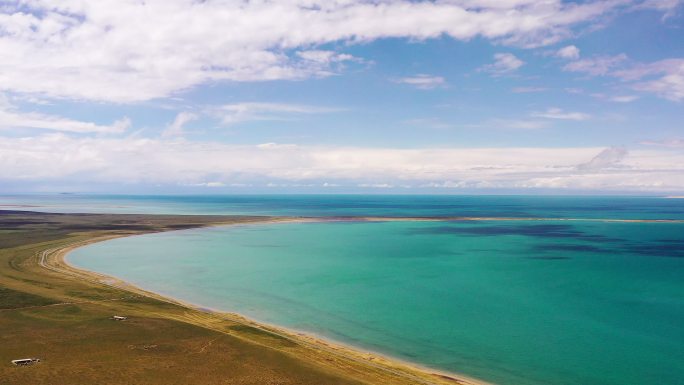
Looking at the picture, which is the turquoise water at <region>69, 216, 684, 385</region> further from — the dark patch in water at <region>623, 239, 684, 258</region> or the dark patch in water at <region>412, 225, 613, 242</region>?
the dark patch in water at <region>412, 225, 613, 242</region>

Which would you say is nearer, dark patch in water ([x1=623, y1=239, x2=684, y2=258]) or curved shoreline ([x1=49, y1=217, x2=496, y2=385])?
curved shoreline ([x1=49, y1=217, x2=496, y2=385])

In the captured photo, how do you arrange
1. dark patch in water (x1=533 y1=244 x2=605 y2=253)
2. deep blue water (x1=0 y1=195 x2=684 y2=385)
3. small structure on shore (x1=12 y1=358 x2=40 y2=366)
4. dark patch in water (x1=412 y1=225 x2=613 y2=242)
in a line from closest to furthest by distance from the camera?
small structure on shore (x1=12 y1=358 x2=40 y2=366) → deep blue water (x1=0 y1=195 x2=684 y2=385) → dark patch in water (x1=533 y1=244 x2=605 y2=253) → dark patch in water (x1=412 y1=225 x2=613 y2=242)

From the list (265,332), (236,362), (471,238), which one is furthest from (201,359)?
(471,238)

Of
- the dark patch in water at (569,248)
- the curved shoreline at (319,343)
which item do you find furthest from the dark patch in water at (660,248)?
the curved shoreline at (319,343)

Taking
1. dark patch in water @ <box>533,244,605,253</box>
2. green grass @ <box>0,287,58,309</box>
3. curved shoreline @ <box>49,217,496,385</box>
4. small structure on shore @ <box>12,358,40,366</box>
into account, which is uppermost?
green grass @ <box>0,287,58,309</box>

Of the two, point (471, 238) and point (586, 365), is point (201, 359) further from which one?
point (471, 238)

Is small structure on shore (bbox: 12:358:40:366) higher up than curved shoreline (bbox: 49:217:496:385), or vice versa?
small structure on shore (bbox: 12:358:40:366)

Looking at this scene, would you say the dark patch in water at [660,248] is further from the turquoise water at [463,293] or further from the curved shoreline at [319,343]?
the curved shoreline at [319,343]

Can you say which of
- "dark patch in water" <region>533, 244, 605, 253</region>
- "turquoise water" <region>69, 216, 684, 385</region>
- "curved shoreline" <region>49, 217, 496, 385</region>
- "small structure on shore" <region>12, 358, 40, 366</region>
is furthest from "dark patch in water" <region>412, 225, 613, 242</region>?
"small structure on shore" <region>12, 358, 40, 366</region>
